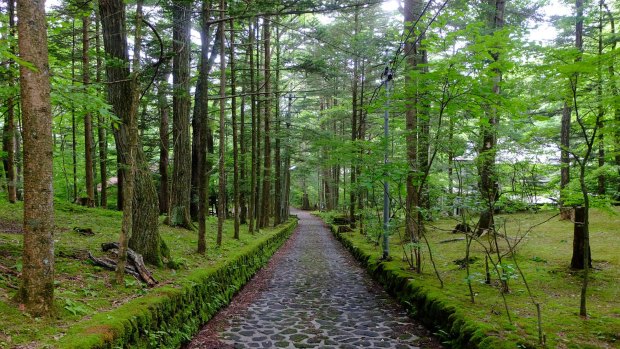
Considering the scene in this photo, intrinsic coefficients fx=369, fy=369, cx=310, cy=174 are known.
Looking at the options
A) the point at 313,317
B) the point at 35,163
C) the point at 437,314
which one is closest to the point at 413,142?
the point at 437,314

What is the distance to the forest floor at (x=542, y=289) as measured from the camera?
4.02 metres

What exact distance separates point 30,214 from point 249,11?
668 cm

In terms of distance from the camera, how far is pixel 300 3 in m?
7.36

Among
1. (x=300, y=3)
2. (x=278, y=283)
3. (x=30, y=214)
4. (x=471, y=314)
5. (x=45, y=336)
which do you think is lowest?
(x=278, y=283)

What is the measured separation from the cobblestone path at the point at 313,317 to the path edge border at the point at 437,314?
20 centimetres

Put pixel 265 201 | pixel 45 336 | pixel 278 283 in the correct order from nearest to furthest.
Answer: pixel 45 336
pixel 278 283
pixel 265 201

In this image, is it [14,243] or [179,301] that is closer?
[179,301]

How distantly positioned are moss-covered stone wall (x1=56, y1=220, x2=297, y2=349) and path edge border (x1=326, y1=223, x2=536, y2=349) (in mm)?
3413

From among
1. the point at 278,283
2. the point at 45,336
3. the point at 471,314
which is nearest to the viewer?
the point at 45,336

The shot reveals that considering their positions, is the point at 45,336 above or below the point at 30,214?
below

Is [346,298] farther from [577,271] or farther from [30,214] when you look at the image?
[30,214]

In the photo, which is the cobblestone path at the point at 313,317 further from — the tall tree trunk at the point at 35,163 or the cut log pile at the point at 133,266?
the tall tree trunk at the point at 35,163

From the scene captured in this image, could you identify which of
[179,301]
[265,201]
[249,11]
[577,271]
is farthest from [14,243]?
[265,201]

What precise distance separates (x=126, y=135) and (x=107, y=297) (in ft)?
9.55
